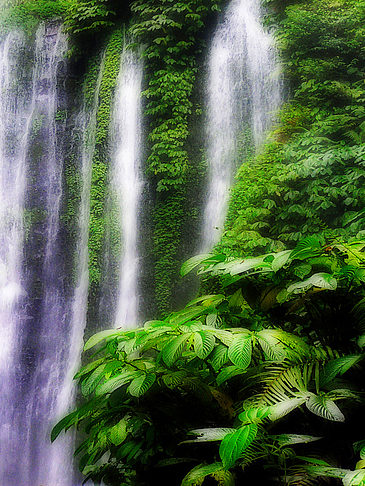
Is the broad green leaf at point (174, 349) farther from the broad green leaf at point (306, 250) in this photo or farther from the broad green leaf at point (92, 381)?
the broad green leaf at point (306, 250)

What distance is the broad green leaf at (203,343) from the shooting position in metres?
1.47

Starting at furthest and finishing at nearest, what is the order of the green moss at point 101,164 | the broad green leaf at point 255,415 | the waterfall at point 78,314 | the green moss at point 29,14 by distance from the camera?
the green moss at point 29,14 → the green moss at point 101,164 → the waterfall at point 78,314 → the broad green leaf at point 255,415

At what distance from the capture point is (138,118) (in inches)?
223

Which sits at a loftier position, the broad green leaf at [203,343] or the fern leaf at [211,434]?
the broad green leaf at [203,343]

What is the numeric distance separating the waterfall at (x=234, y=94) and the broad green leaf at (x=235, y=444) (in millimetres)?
3679

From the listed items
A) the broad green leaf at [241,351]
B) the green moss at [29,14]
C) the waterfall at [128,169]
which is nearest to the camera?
the broad green leaf at [241,351]

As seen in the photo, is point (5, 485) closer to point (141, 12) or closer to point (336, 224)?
point (336, 224)

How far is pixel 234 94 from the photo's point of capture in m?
5.15

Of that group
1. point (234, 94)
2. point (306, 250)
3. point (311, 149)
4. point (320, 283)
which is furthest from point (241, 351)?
point (234, 94)

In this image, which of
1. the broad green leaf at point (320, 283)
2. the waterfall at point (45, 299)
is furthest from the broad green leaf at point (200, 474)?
the waterfall at point (45, 299)

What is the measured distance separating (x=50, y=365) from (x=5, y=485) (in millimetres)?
1541

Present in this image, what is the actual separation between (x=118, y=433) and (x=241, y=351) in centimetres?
56

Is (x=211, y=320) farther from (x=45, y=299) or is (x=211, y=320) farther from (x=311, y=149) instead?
(x=45, y=299)

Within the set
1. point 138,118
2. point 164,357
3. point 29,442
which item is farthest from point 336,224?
point 29,442
